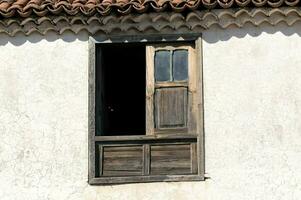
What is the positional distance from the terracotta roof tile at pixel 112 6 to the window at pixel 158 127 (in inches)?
20.8

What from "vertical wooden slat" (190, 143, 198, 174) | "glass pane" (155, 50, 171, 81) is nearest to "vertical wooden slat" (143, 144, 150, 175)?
"vertical wooden slat" (190, 143, 198, 174)

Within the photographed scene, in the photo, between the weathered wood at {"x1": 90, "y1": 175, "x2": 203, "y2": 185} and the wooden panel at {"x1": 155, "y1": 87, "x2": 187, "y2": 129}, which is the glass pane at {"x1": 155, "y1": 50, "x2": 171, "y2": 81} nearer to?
the wooden panel at {"x1": 155, "y1": 87, "x2": 187, "y2": 129}

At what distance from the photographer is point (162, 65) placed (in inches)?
448

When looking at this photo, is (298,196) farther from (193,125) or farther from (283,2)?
(283,2)

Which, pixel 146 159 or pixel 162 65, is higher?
pixel 162 65

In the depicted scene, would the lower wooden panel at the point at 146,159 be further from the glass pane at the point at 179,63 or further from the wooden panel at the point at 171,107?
the glass pane at the point at 179,63

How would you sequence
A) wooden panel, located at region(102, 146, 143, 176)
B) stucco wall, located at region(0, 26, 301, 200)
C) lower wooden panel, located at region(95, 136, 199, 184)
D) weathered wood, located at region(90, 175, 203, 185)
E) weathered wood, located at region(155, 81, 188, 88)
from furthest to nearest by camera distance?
weathered wood, located at region(155, 81, 188, 88)
wooden panel, located at region(102, 146, 143, 176)
lower wooden panel, located at region(95, 136, 199, 184)
weathered wood, located at region(90, 175, 203, 185)
stucco wall, located at region(0, 26, 301, 200)

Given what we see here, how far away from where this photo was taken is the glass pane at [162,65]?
448 inches

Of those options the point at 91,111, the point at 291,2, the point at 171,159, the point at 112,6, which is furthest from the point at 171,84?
the point at 291,2

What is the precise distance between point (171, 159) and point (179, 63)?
4.19 ft

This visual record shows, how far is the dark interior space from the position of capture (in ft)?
37.7

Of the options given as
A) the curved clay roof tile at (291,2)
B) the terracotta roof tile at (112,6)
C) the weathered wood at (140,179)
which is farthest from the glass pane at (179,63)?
the curved clay roof tile at (291,2)

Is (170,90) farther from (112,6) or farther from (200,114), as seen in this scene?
(112,6)

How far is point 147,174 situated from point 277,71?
213 centimetres
